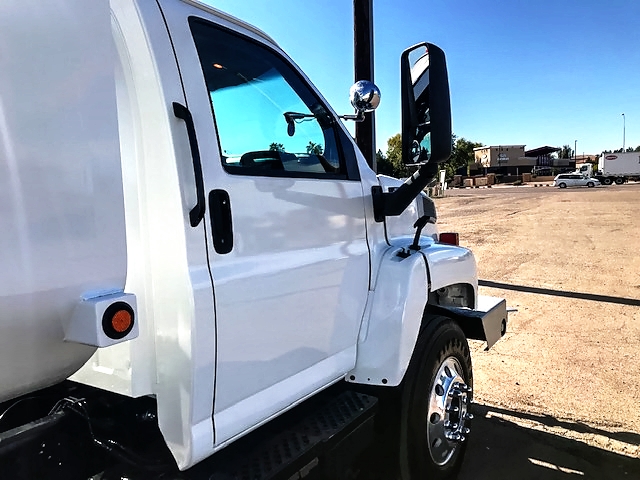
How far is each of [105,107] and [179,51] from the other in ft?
1.48

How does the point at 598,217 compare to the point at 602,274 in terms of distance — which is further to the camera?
the point at 598,217

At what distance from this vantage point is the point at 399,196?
261 cm

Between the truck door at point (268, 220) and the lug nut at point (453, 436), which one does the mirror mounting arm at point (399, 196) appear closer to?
the truck door at point (268, 220)

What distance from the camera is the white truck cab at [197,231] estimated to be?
1211mm

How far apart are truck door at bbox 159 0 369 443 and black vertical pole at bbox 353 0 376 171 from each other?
2499 millimetres

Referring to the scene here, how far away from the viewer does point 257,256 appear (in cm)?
188

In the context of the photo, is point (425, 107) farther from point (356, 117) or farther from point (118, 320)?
point (118, 320)

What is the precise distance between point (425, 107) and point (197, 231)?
48.5 inches

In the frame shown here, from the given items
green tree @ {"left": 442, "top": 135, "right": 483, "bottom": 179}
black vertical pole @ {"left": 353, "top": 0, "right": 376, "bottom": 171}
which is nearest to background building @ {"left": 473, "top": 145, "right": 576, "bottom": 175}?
green tree @ {"left": 442, "top": 135, "right": 483, "bottom": 179}

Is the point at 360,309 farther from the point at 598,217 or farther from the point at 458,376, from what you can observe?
the point at 598,217

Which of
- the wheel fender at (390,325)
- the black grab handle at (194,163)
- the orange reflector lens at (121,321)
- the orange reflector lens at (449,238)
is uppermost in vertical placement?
the black grab handle at (194,163)

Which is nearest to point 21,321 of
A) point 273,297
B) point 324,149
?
point 273,297

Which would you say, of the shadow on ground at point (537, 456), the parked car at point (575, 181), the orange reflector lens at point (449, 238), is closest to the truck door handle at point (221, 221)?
the orange reflector lens at point (449, 238)

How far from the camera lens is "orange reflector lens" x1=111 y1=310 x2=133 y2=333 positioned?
52.3 inches
